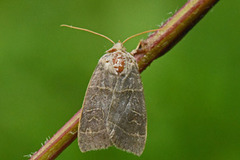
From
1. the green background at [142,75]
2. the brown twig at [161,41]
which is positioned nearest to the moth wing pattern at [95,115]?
the brown twig at [161,41]

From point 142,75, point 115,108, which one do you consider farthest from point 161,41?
point 142,75

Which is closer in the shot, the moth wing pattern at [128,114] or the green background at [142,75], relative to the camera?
the moth wing pattern at [128,114]

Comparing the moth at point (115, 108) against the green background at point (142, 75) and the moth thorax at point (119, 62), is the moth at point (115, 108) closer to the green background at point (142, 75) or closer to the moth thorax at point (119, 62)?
the moth thorax at point (119, 62)

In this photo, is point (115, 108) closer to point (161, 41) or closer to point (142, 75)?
point (161, 41)

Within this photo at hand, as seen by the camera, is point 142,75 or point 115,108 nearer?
point 115,108

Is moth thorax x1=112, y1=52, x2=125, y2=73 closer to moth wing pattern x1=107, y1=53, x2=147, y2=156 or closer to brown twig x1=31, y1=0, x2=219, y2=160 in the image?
moth wing pattern x1=107, y1=53, x2=147, y2=156

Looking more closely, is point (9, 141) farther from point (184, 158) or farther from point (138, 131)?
point (138, 131)

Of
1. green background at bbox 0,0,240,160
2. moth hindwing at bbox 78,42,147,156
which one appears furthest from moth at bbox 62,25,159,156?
green background at bbox 0,0,240,160
